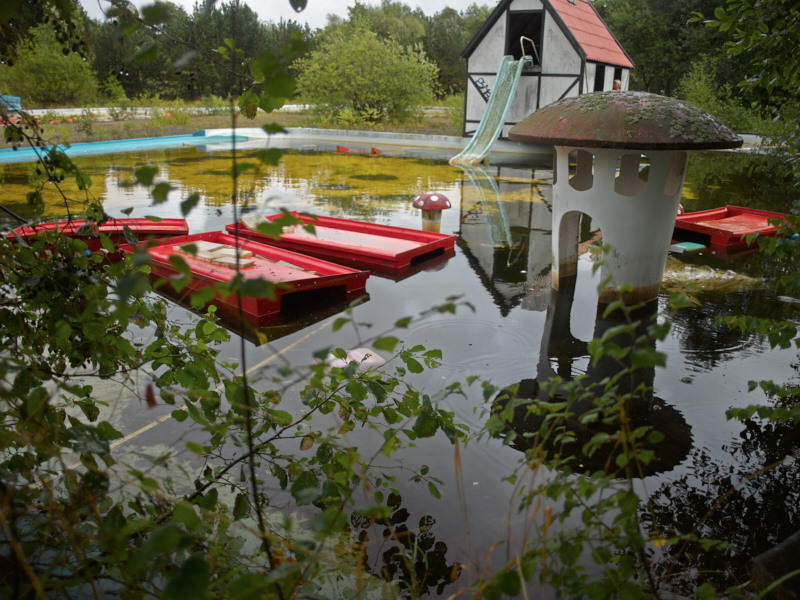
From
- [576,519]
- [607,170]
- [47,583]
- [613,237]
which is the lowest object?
[576,519]

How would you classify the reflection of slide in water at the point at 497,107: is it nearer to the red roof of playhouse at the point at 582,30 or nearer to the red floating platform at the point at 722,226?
the red roof of playhouse at the point at 582,30

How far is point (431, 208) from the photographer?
9.83m

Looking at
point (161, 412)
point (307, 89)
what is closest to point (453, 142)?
point (307, 89)

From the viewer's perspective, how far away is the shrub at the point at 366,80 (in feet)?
83.5

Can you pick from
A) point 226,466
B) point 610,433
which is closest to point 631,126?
point 610,433

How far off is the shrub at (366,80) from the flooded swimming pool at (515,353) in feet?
45.3

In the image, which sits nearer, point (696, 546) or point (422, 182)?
point (696, 546)

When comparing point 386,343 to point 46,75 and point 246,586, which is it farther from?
point 46,75

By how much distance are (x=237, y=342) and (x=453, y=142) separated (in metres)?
18.4

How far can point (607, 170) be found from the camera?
20.0ft

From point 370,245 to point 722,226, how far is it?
583 centimetres

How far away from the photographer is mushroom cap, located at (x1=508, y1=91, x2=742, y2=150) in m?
5.52

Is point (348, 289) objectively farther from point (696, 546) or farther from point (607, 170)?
point (696, 546)

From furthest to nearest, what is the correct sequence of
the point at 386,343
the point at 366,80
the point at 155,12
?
the point at 366,80, the point at 386,343, the point at 155,12
